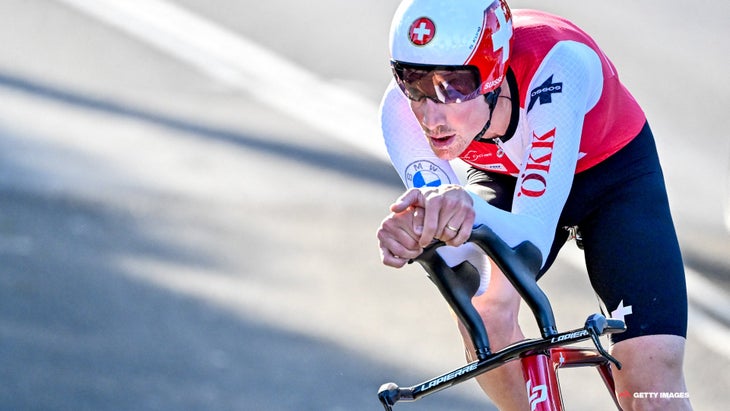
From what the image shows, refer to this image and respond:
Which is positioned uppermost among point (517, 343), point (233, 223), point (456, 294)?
point (233, 223)

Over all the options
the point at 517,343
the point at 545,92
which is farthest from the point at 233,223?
the point at 517,343

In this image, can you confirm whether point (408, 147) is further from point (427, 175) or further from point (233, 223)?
point (233, 223)

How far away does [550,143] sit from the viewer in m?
4.16

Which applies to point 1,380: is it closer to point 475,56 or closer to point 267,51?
point 475,56

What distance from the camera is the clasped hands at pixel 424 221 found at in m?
3.49

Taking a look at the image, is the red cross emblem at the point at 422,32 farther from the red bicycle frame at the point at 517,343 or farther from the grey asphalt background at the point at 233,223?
the grey asphalt background at the point at 233,223

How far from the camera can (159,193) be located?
26.7 ft

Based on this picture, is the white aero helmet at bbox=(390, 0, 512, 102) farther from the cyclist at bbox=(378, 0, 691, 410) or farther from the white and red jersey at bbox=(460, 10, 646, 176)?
the white and red jersey at bbox=(460, 10, 646, 176)

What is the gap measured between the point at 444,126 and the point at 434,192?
0.67 metres

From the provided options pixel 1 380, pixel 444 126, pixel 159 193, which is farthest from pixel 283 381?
pixel 444 126

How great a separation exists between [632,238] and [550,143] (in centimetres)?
57

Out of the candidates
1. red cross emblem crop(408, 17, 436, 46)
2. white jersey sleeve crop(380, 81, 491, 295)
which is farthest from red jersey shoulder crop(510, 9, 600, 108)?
red cross emblem crop(408, 17, 436, 46)

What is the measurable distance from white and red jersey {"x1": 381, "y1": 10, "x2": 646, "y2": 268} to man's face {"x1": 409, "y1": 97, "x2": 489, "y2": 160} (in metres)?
0.16

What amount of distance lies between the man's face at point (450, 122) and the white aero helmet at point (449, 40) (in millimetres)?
32
